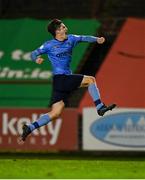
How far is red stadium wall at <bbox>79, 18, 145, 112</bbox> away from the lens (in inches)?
701

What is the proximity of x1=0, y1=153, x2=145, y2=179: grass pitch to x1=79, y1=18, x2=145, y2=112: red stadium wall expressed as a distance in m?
1.54

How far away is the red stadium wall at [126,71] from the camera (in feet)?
58.4

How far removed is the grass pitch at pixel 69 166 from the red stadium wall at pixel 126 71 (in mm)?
1538

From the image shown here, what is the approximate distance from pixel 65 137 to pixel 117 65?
2.52 m

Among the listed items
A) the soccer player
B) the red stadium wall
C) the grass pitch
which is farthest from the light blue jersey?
the red stadium wall

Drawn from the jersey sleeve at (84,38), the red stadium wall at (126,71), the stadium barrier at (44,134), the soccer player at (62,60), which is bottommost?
the stadium barrier at (44,134)

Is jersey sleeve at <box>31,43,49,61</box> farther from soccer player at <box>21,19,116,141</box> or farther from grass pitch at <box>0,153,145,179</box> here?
grass pitch at <box>0,153,145,179</box>

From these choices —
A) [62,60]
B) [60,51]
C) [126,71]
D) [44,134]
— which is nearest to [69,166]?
[44,134]

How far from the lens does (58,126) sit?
16.8 meters

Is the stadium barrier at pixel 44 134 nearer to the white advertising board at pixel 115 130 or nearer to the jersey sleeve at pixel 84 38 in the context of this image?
the white advertising board at pixel 115 130

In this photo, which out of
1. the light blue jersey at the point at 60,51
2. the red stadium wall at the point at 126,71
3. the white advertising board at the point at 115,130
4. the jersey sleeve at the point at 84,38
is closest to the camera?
the jersey sleeve at the point at 84,38

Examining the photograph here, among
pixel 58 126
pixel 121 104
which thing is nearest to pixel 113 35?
pixel 121 104

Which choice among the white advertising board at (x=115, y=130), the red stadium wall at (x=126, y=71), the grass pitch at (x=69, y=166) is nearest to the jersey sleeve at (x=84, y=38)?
the grass pitch at (x=69, y=166)

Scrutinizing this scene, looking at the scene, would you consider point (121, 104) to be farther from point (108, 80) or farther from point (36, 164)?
point (36, 164)
